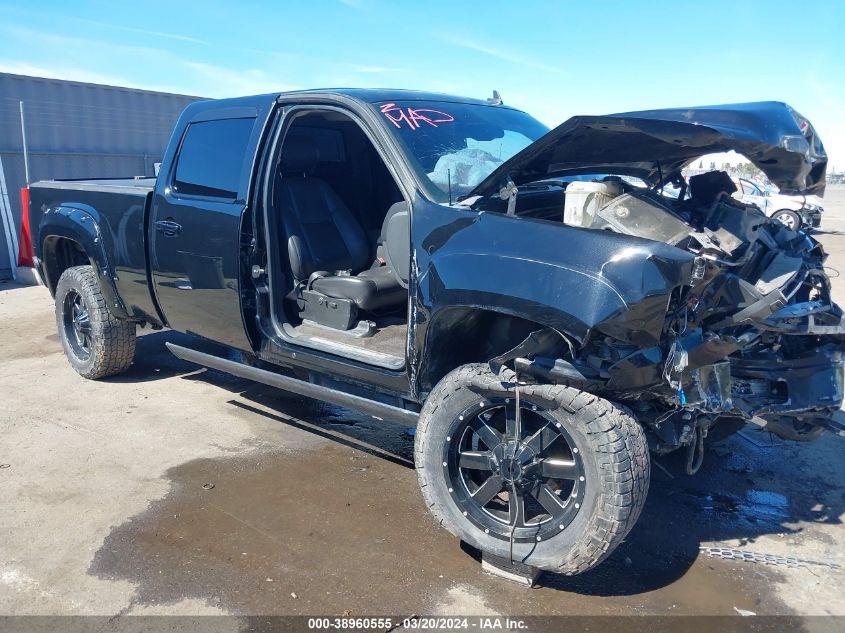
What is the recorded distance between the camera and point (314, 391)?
3873 millimetres

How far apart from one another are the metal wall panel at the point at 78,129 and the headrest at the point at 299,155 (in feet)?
24.9

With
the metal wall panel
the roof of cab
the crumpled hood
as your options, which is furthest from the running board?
the metal wall panel

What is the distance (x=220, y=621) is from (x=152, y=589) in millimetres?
401

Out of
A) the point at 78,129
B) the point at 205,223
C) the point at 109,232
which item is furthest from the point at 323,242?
the point at 78,129

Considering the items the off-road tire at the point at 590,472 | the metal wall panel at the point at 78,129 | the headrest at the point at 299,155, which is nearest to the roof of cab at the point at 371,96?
the headrest at the point at 299,155

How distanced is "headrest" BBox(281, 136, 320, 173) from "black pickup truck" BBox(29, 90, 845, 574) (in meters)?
0.06

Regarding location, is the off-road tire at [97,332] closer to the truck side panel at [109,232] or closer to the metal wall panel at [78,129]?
the truck side panel at [109,232]

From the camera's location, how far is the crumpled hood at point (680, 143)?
8.94 ft

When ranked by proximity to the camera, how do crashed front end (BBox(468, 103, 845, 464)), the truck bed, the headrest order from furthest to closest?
the truck bed, the headrest, crashed front end (BBox(468, 103, 845, 464))

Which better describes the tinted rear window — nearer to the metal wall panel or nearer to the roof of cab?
the roof of cab

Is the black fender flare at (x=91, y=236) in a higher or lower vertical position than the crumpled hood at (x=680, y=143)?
lower

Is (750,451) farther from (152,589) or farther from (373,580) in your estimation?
(152,589)

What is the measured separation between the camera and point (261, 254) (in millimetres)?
4074

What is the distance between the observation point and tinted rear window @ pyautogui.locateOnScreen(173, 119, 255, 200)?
164 inches
